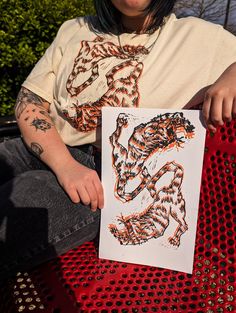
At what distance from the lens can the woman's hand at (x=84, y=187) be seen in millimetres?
1094

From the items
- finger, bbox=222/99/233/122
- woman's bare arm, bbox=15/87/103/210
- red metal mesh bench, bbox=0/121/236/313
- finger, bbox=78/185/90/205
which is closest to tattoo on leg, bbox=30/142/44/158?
woman's bare arm, bbox=15/87/103/210

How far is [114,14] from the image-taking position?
1337mm

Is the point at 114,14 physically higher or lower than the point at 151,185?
higher

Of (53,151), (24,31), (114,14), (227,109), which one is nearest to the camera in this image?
(227,109)

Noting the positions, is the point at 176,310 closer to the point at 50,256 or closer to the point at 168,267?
the point at 168,267

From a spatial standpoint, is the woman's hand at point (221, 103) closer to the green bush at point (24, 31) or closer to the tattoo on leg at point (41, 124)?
the tattoo on leg at point (41, 124)

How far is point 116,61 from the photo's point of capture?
124 cm

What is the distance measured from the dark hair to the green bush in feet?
5.14

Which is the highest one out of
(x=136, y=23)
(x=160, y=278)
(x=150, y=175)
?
(x=136, y=23)

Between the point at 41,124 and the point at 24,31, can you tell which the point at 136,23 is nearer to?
the point at 41,124

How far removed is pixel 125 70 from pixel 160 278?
26.0 inches

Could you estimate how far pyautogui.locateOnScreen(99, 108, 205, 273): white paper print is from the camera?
104 cm

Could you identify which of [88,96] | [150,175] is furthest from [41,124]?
[150,175]

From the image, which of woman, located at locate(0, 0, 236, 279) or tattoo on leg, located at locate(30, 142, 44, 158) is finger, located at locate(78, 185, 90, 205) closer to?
woman, located at locate(0, 0, 236, 279)
